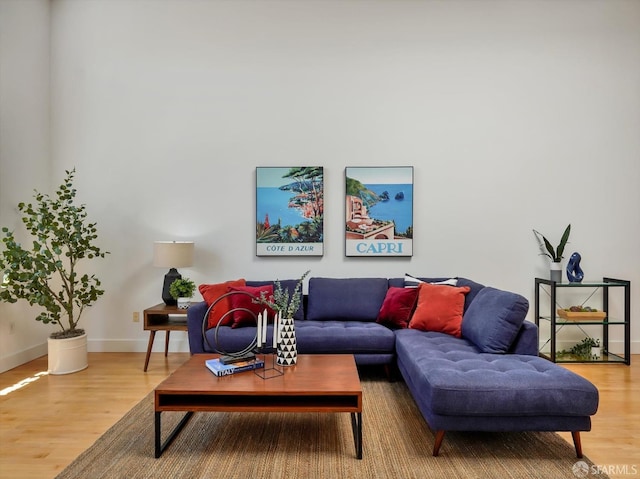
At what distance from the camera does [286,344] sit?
2518 mm

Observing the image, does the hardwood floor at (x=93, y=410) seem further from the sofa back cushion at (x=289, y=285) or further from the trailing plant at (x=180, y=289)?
the sofa back cushion at (x=289, y=285)

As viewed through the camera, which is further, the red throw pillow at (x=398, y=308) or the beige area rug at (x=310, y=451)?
the red throw pillow at (x=398, y=308)

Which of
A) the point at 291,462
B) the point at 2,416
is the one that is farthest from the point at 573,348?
the point at 2,416

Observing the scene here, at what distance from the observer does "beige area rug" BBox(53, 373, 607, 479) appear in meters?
2.03

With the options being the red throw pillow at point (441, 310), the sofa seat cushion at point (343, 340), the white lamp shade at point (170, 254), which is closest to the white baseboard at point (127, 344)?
the white lamp shade at point (170, 254)

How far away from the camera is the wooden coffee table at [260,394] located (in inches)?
83.9

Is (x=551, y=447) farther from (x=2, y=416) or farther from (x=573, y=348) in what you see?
(x=2, y=416)

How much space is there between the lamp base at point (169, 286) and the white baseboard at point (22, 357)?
4.80 ft

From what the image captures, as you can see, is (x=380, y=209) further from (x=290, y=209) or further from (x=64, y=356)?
(x=64, y=356)

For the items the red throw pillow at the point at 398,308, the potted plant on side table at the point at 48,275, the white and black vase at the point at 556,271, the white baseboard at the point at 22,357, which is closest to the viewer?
the potted plant on side table at the point at 48,275

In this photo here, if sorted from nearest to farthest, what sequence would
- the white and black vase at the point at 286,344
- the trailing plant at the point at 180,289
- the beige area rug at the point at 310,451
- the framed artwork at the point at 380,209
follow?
the beige area rug at the point at 310,451 → the white and black vase at the point at 286,344 → the trailing plant at the point at 180,289 → the framed artwork at the point at 380,209

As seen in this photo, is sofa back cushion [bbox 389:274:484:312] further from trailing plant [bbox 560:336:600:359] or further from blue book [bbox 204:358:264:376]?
blue book [bbox 204:358:264:376]

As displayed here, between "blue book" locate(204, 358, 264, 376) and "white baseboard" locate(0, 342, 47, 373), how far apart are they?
96.8 inches

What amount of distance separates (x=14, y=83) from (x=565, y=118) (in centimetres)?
559
